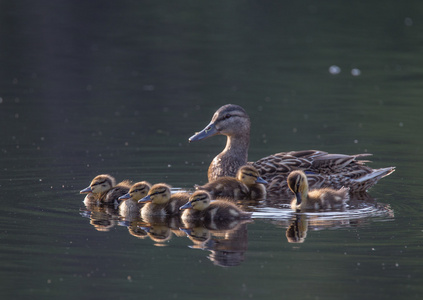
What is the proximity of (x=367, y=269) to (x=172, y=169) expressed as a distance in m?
4.07

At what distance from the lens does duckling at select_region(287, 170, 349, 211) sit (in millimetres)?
7953

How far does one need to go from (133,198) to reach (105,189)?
425 mm

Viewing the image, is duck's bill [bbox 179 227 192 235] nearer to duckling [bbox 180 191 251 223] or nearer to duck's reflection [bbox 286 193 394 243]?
duckling [bbox 180 191 251 223]

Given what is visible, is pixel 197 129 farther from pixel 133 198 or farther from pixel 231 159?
pixel 133 198

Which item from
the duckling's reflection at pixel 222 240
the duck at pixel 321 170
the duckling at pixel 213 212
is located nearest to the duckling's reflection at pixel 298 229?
the duckling's reflection at pixel 222 240

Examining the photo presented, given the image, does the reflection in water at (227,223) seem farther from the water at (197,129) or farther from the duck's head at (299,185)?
the duck's head at (299,185)

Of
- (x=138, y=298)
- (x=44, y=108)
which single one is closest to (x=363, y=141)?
(x=44, y=108)

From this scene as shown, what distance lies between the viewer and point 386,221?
24.6ft

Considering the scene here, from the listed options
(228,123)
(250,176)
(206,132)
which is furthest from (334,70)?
(250,176)

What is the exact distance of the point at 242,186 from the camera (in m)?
8.63

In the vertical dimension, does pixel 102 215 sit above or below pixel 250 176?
below

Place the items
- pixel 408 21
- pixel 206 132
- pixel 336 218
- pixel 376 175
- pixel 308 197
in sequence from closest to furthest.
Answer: pixel 336 218 → pixel 308 197 → pixel 376 175 → pixel 206 132 → pixel 408 21

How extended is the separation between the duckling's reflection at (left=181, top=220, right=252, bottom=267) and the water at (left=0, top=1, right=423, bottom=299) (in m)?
0.03

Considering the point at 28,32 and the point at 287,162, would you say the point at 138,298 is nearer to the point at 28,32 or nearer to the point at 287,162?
the point at 287,162
